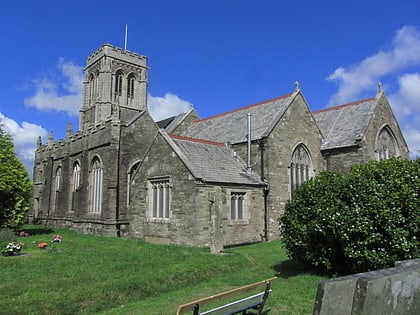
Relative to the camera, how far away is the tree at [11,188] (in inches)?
879

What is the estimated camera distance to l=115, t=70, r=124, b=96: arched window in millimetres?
55725

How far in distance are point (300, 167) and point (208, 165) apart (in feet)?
27.2

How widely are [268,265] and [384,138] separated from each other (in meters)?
18.6

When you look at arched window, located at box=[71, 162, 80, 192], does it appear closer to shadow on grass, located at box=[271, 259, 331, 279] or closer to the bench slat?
shadow on grass, located at box=[271, 259, 331, 279]

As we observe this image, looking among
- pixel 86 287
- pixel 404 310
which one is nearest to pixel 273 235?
pixel 86 287

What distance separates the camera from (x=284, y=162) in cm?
2411

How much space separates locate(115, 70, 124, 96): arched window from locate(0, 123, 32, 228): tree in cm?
3326

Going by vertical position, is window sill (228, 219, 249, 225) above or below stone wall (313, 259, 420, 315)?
above

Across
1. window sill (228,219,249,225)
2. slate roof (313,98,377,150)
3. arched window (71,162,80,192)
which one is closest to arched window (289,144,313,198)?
slate roof (313,98,377,150)

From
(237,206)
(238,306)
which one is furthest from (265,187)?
(238,306)

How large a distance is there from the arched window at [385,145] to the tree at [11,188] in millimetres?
24865

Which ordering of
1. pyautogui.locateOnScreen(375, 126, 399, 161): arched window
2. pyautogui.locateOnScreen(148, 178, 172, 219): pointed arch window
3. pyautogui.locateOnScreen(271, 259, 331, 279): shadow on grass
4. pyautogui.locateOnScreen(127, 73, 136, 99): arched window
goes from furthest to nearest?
1. pyautogui.locateOnScreen(127, 73, 136, 99): arched window
2. pyautogui.locateOnScreen(375, 126, 399, 161): arched window
3. pyautogui.locateOnScreen(148, 178, 172, 219): pointed arch window
4. pyautogui.locateOnScreen(271, 259, 331, 279): shadow on grass

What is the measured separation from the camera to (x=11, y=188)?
22.4 metres

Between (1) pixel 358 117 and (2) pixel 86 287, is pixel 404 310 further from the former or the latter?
(1) pixel 358 117
